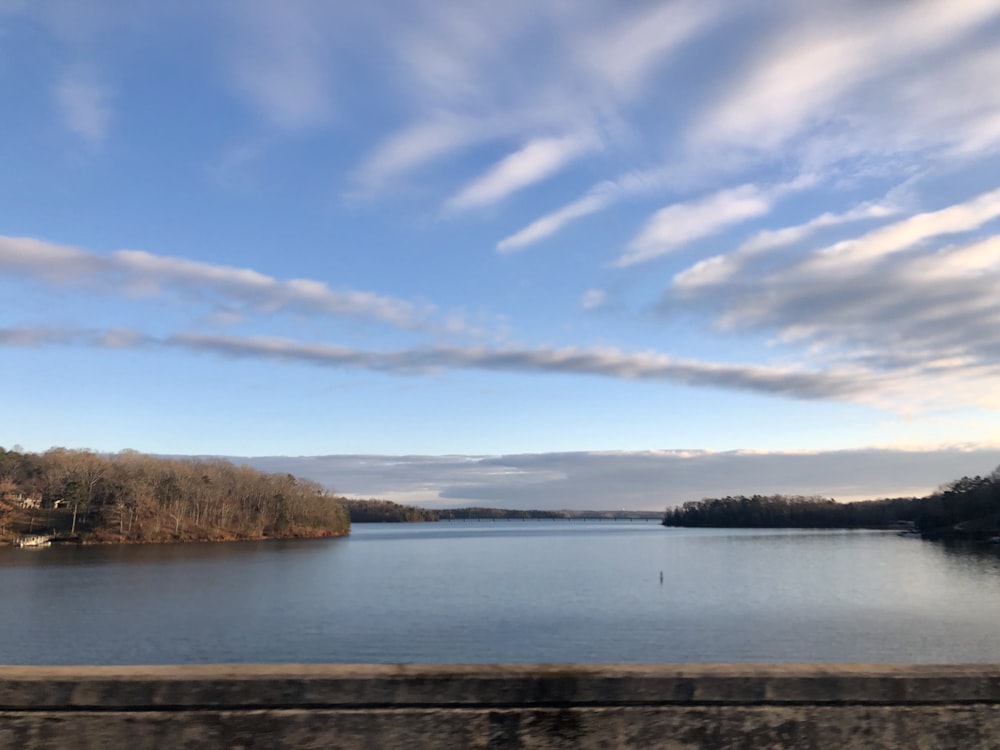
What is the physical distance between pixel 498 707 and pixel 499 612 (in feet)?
112

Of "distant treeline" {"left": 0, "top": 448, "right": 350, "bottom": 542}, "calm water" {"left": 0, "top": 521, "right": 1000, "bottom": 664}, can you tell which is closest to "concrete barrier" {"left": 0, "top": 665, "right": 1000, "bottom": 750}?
"calm water" {"left": 0, "top": 521, "right": 1000, "bottom": 664}

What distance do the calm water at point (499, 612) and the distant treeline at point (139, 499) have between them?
3833cm

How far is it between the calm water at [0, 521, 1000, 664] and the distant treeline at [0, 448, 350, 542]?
38.3 meters

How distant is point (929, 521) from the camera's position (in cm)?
13588

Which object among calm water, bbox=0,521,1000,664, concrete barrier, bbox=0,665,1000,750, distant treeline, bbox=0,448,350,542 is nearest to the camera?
concrete barrier, bbox=0,665,1000,750

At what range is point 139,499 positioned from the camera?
4186 inches

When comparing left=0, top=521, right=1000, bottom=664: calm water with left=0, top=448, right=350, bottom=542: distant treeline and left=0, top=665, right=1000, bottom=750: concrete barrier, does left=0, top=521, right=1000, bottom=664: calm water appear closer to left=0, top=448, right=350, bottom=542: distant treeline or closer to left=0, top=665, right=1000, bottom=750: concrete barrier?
left=0, top=665, right=1000, bottom=750: concrete barrier

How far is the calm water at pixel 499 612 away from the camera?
89.6 ft

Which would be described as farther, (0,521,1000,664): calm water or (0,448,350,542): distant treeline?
(0,448,350,542): distant treeline

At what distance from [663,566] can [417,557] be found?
2979 cm

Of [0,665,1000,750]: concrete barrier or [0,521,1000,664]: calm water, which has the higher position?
[0,665,1000,750]: concrete barrier

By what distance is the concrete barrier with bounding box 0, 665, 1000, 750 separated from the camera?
4.02 m

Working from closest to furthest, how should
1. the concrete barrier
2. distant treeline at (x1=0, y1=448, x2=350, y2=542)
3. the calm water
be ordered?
1. the concrete barrier
2. the calm water
3. distant treeline at (x1=0, y1=448, x2=350, y2=542)

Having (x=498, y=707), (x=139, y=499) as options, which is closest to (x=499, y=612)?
(x=498, y=707)
